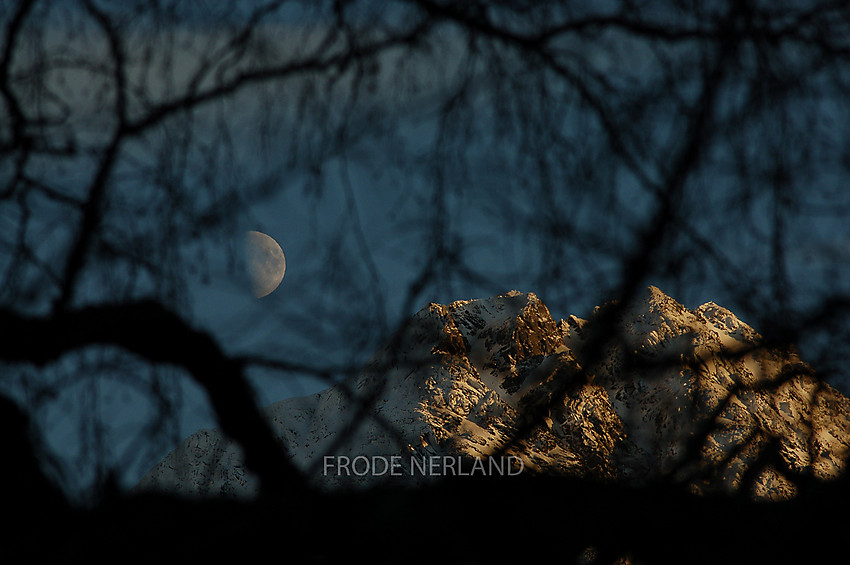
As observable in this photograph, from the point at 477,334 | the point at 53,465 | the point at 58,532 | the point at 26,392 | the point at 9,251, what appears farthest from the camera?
the point at 477,334

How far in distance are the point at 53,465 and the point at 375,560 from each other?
1015 mm

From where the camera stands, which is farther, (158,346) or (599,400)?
(158,346)

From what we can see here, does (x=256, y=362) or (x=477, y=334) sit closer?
(x=256, y=362)

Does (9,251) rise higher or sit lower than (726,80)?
lower

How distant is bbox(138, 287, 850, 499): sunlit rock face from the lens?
65.5 inches

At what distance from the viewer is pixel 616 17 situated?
79.0 inches

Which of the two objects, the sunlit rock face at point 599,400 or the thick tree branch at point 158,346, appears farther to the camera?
the thick tree branch at point 158,346

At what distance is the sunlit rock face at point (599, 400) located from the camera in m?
1.66

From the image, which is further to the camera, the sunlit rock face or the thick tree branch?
the thick tree branch

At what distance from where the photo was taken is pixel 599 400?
1896 mm

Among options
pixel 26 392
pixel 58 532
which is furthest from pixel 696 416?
pixel 26 392

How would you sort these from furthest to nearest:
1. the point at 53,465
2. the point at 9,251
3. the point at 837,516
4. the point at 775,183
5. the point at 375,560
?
the point at 9,251 < the point at 775,183 < the point at 53,465 < the point at 837,516 < the point at 375,560

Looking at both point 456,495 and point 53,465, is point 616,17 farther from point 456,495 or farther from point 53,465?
point 53,465

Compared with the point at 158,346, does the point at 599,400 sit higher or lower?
lower
